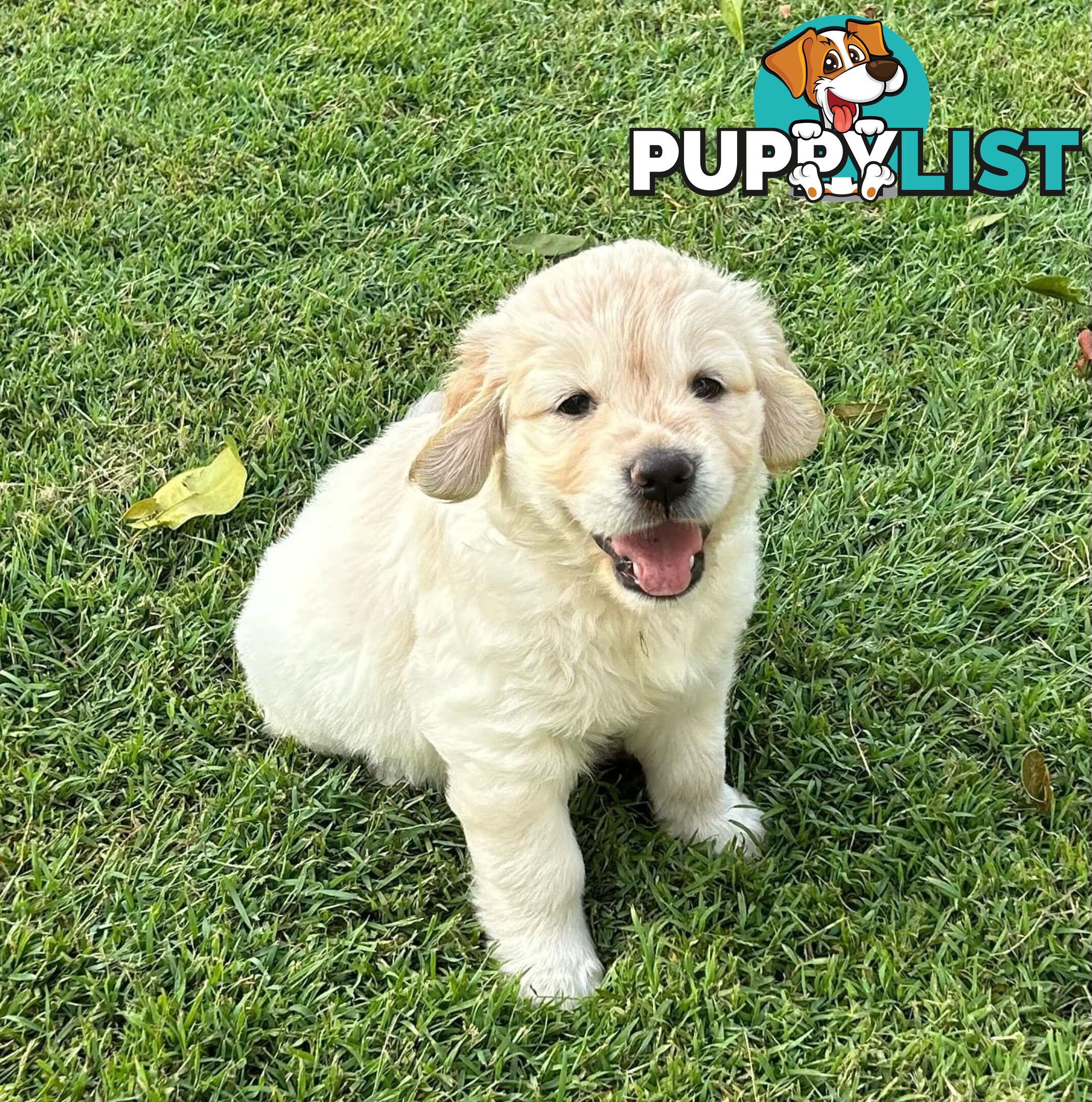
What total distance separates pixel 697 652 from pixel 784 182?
3041 millimetres

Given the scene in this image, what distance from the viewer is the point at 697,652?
2635mm

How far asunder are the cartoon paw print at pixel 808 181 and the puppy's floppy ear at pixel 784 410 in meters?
2.53

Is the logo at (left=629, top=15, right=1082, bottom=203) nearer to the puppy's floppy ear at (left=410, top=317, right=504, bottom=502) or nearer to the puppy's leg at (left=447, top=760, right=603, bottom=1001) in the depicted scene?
the puppy's floppy ear at (left=410, top=317, right=504, bottom=502)

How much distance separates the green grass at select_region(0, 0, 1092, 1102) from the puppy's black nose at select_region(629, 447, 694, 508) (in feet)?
4.00

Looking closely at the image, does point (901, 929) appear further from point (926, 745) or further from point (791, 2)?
point (791, 2)

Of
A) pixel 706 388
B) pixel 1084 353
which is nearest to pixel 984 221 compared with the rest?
pixel 1084 353

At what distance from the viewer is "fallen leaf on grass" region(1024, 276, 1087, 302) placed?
4328 mm

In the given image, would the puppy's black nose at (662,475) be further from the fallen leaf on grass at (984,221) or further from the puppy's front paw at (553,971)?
the fallen leaf on grass at (984,221)

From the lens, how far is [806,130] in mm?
5027

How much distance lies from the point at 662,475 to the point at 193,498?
221 centimetres

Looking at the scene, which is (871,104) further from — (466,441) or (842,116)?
(466,441)

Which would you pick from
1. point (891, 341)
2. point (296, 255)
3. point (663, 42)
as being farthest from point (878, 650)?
point (663, 42)

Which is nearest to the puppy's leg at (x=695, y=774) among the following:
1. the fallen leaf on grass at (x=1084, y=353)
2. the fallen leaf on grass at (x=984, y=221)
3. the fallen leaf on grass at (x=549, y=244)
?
the fallen leaf on grass at (x=1084, y=353)

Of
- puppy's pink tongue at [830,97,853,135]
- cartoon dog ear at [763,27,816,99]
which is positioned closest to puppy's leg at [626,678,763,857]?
puppy's pink tongue at [830,97,853,135]
